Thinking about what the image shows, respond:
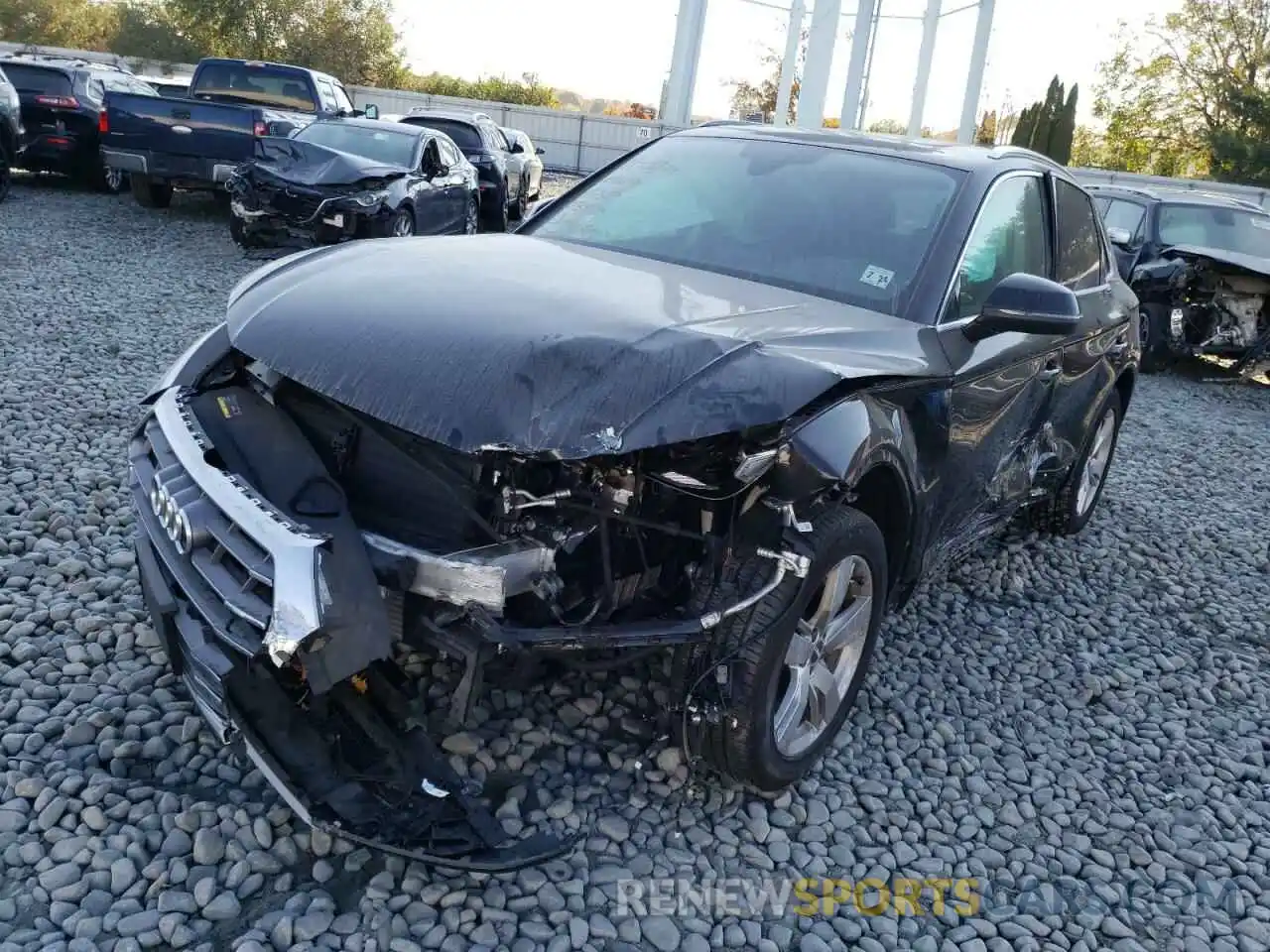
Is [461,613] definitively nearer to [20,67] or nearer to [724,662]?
[724,662]

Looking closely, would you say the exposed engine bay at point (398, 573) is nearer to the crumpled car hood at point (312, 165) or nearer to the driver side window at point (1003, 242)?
the driver side window at point (1003, 242)

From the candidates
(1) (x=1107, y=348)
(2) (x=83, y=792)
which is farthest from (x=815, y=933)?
(1) (x=1107, y=348)

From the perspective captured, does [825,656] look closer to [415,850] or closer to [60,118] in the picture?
[415,850]

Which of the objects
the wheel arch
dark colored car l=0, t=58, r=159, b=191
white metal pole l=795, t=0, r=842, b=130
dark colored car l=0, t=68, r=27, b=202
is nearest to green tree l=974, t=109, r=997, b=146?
white metal pole l=795, t=0, r=842, b=130

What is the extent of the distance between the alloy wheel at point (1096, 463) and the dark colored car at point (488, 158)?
1104 centimetres

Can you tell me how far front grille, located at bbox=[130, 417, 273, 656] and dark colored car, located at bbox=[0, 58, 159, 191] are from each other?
39.8 ft

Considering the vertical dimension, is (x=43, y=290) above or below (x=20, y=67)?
below

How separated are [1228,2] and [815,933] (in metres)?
43.5

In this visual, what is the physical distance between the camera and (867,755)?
11.2 ft

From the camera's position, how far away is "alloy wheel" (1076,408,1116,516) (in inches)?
216

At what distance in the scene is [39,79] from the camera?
1327cm

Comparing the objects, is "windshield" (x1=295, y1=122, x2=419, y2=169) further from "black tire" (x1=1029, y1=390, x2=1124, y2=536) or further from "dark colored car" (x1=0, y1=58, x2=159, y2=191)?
"black tire" (x1=1029, y1=390, x2=1124, y2=536)

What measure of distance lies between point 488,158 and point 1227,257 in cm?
961

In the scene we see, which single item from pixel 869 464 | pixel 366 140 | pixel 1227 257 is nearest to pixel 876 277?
pixel 869 464
